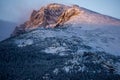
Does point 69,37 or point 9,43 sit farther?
point 69,37

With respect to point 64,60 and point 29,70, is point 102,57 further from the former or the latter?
point 29,70

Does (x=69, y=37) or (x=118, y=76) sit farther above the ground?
(x=69, y=37)

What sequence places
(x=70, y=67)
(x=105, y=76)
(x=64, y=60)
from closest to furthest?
(x=105, y=76)
(x=70, y=67)
(x=64, y=60)

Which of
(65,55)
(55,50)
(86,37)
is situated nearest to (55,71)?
(65,55)

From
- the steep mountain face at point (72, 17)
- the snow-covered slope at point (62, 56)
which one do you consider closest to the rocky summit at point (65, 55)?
the snow-covered slope at point (62, 56)

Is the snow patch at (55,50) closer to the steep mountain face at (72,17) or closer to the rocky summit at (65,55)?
the rocky summit at (65,55)

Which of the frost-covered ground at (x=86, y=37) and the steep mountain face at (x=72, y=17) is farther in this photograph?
the steep mountain face at (x=72, y=17)

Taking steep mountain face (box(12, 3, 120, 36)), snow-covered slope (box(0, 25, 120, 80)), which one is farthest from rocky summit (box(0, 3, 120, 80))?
steep mountain face (box(12, 3, 120, 36))

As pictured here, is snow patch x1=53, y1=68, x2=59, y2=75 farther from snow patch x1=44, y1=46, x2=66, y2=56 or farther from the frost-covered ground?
the frost-covered ground

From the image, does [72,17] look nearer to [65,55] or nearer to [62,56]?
[65,55]

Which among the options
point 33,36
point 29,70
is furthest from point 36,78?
point 33,36

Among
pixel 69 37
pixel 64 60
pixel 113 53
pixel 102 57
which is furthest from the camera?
pixel 69 37
